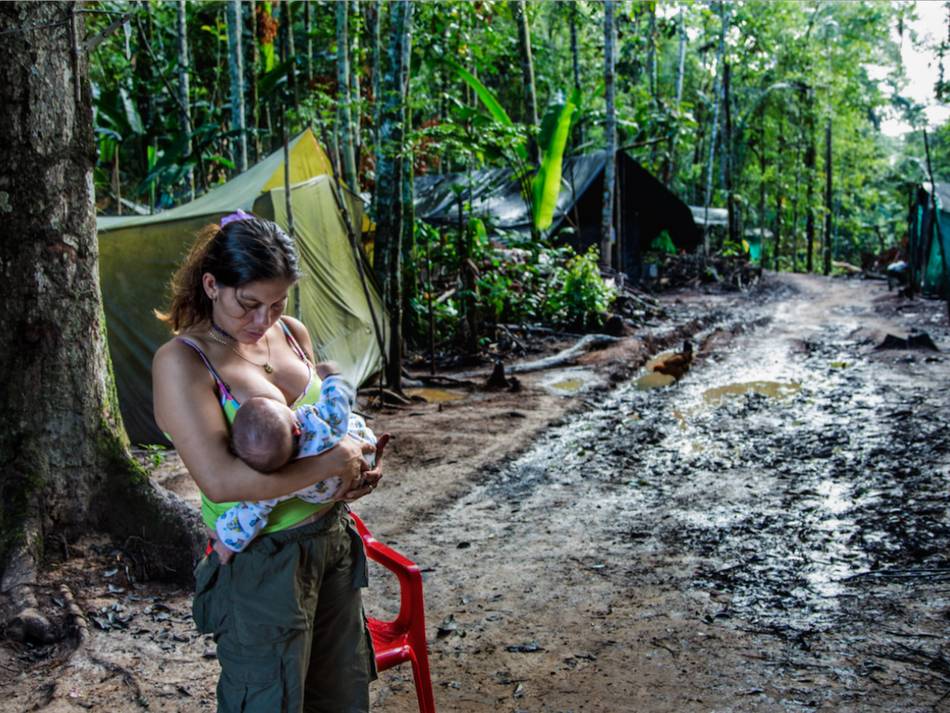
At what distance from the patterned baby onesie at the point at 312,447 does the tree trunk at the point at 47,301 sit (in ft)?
7.16

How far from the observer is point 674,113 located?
17.3 meters

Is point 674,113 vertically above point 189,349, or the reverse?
point 674,113

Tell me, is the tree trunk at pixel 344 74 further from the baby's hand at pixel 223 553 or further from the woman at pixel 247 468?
the baby's hand at pixel 223 553

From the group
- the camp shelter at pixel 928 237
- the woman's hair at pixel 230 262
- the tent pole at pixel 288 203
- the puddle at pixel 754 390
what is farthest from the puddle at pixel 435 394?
the camp shelter at pixel 928 237

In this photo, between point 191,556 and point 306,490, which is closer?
point 306,490

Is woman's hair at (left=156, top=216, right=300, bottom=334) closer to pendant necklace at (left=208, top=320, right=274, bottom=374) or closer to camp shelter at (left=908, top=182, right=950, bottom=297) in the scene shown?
pendant necklace at (left=208, top=320, right=274, bottom=374)

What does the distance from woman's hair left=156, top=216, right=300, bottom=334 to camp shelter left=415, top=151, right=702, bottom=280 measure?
583 inches

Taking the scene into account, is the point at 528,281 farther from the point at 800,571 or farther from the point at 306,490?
the point at 306,490

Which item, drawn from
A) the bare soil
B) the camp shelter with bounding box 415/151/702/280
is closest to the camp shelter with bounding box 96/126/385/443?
the bare soil

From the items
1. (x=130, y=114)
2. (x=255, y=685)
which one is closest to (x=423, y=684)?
(x=255, y=685)

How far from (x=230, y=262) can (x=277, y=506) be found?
0.56m

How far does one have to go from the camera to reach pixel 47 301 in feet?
12.1

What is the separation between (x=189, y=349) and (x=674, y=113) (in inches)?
661

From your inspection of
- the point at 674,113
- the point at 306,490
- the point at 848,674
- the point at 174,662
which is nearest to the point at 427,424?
the point at 174,662
